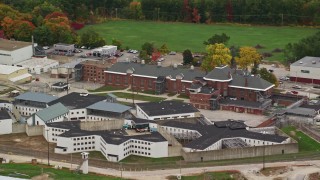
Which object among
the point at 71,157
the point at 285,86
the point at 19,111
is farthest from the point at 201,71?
the point at 71,157

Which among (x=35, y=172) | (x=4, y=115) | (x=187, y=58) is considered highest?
(x=187, y=58)

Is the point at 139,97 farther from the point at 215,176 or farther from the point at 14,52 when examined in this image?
the point at 215,176

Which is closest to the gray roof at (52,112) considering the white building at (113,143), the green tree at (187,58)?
the white building at (113,143)

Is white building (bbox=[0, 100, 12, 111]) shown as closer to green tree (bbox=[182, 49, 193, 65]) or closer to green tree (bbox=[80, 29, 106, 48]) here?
green tree (bbox=[182, 49, 193, 65])

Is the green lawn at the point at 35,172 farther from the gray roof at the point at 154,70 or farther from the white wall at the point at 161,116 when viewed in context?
the gray roof at the point at 154,70

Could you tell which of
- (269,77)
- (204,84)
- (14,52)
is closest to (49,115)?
(204,84)

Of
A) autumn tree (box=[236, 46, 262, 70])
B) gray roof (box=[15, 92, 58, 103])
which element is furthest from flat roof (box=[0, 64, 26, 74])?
autumn tree (box=[236, 46, 262, 70])

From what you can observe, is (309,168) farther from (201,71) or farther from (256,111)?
(201,71)
